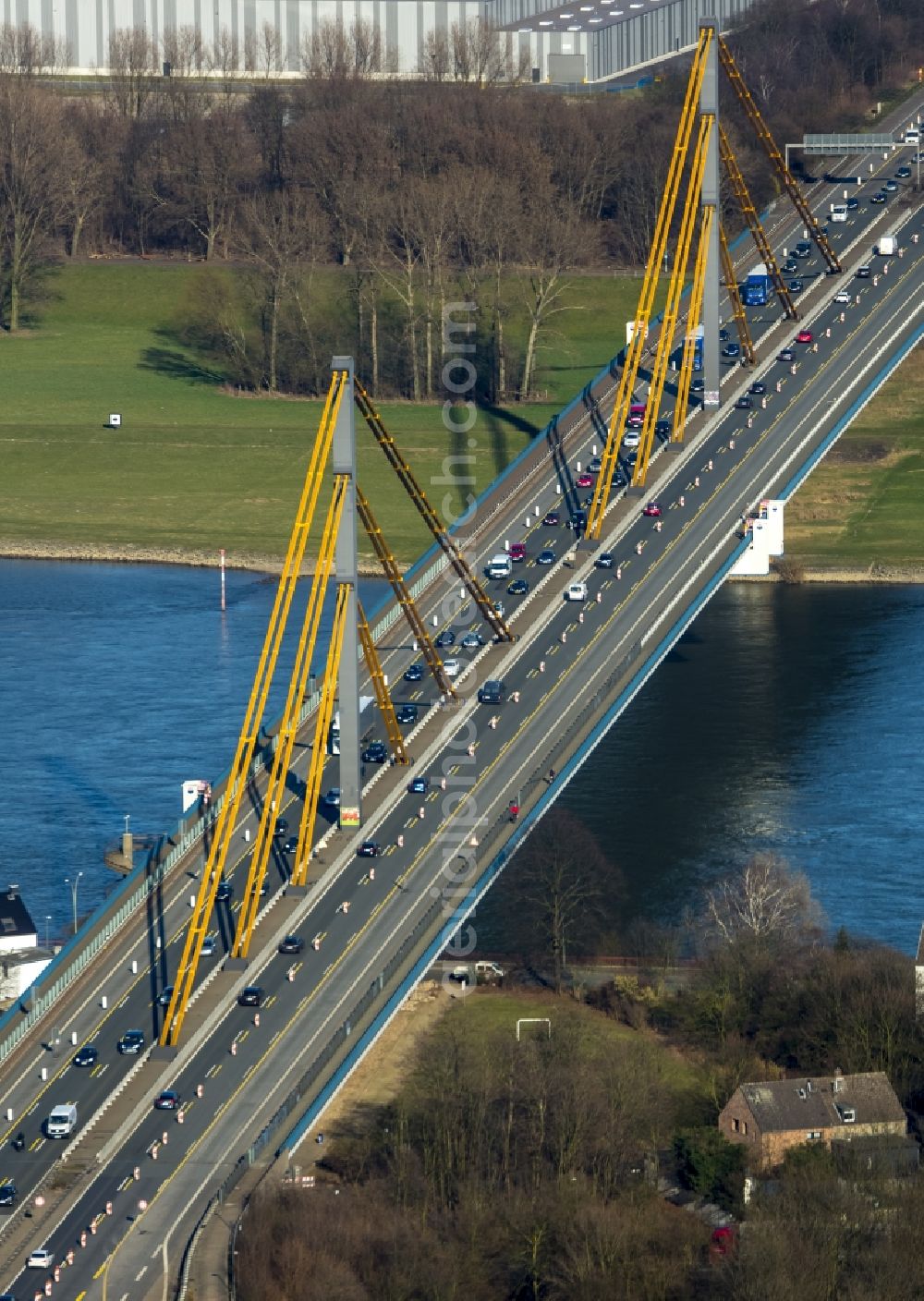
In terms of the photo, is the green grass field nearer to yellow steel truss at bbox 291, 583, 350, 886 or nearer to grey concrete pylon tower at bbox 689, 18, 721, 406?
grey concrete pylon tower at bbox 689, 18, 721, 406

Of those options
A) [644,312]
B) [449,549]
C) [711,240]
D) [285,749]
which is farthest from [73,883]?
[711,240]

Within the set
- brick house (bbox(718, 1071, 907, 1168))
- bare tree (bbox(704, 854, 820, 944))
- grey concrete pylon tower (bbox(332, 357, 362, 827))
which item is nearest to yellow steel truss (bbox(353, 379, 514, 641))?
grey concrete pylon tower (bbox(332, 357, 362, 827))

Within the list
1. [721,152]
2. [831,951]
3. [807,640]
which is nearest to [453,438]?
[721,152]

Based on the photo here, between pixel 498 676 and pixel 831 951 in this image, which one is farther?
pixel 498 676

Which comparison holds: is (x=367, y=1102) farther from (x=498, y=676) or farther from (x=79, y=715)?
(x=79, y=715)

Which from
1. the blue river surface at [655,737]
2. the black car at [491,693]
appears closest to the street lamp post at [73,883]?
the blue river surface at [655,737]
